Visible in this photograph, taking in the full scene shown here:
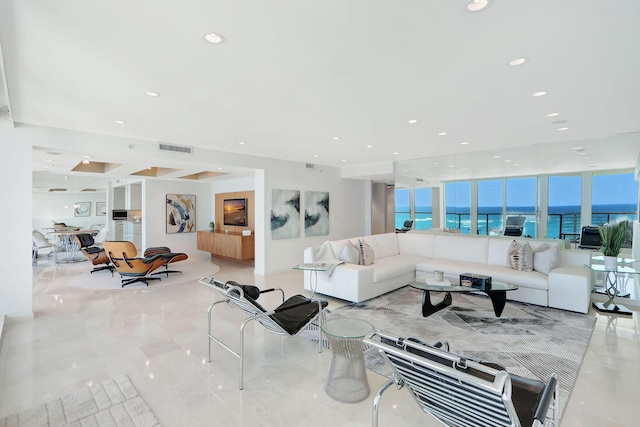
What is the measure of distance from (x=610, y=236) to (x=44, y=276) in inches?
411

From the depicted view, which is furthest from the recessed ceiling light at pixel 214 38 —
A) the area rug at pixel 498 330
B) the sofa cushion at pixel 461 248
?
the sofa cushion at pixel 461 248

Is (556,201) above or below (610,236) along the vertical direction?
above

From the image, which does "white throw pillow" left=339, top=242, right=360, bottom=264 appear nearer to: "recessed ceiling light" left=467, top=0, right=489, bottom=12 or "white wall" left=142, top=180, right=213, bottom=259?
"recessed ceiling light" left=467, top=0, right=489, bottom=12

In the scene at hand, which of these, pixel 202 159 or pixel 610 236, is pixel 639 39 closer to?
pixel 610 236

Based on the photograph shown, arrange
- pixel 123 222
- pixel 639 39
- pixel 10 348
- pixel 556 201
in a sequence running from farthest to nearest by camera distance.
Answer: pixel 123 222 < pixel 556 201 < pixel 10 348 < pixel 639 39

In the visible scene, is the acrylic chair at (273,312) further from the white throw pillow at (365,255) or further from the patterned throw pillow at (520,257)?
the patterned throw pillow at (520,257)

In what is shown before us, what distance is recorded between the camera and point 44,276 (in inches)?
263

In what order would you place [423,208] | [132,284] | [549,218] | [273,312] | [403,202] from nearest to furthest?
[273,312] < [549,218] < [132,284] < [423,208] < [403,202]

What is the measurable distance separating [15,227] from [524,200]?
811cm

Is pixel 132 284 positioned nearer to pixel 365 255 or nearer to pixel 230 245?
pixel 230 245

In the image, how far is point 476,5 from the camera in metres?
1.76

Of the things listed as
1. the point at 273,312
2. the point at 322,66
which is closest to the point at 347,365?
the point at 273,312

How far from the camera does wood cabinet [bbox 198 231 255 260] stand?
7.80 meters

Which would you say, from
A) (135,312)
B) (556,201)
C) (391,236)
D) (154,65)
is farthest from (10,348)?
(556,201)
